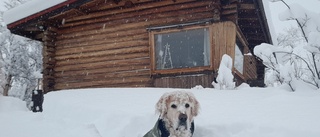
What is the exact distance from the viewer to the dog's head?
15.3ft

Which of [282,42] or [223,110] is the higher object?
[282,42]

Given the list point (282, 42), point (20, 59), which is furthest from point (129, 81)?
point (282, 42)

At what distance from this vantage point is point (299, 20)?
23.0ft

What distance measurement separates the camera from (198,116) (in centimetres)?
566

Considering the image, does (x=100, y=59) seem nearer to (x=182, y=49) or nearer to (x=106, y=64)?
(x=106, y=64)

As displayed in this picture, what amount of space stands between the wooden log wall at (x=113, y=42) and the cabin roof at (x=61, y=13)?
324 mm

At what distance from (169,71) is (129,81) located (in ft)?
5.14

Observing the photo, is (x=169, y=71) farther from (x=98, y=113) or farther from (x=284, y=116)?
(x=284, y=116)

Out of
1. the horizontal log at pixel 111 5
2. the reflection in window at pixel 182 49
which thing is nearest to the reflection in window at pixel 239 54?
the reflection in window at pixel 182 49

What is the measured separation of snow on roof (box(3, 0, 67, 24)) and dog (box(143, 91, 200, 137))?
6599mm

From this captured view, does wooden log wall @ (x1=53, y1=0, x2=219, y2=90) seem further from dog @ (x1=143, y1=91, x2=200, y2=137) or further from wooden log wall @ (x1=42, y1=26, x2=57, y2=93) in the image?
dog @ (x1=143, y1=91, x2=200, y2=137)

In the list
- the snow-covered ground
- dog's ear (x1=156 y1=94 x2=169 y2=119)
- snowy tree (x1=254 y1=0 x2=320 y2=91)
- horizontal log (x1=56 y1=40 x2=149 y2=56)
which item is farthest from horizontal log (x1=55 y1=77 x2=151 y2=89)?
dog's ear (x1=156 y1=94 x2=169 y2=119)

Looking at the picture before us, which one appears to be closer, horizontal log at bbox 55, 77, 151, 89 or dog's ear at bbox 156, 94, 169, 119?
dog's ear at bbox 156, 94, 169, 119

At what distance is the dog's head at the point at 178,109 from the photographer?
4.67 m
